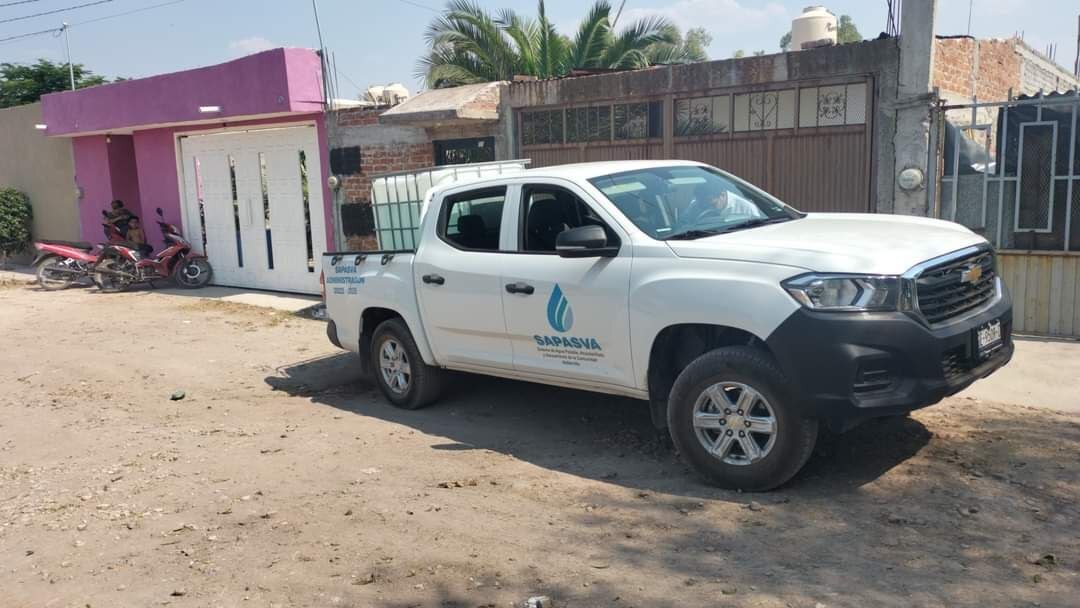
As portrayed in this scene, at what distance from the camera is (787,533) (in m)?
4.39

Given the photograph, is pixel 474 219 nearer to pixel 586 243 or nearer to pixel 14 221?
pixel 586 243

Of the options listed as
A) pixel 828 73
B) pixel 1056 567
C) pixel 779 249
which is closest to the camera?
pixel 1056 567

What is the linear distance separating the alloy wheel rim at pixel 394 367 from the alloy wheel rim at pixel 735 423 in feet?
9.33

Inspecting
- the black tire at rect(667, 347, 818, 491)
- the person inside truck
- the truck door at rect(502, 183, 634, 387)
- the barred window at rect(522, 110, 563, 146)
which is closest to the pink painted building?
the barred window at rect(522, 110, 563, 146)

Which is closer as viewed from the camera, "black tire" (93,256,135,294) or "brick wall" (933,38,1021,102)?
"brick wall" (933,38,1021,102)

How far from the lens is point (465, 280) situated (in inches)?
250

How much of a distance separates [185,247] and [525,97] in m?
8.10

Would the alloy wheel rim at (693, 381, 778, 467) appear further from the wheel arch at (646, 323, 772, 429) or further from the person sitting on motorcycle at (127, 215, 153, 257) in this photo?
the person sitting on motorcycle at (127, 215, 153, 257)

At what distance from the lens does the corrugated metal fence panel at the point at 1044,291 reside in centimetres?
784

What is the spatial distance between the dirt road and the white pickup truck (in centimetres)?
50

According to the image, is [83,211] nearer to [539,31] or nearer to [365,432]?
[539,31]

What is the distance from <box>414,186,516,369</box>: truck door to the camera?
6.20 metres

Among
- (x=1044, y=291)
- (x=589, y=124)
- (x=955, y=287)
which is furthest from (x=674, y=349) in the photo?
(x=589, y=124)

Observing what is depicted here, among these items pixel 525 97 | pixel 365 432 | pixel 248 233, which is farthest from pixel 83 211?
pixel 365 432
